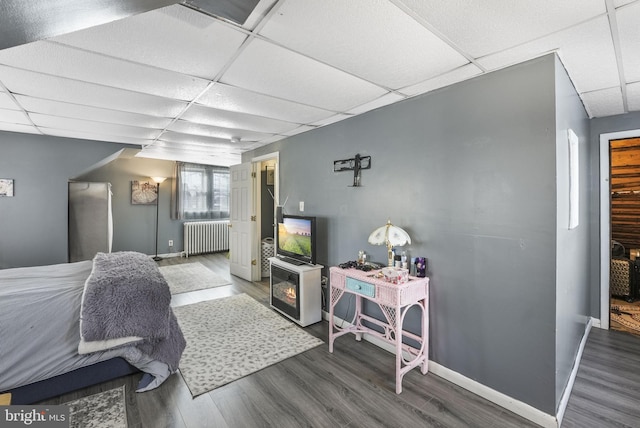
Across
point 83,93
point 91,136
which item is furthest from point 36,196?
point 83,93

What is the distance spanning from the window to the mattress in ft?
16.4

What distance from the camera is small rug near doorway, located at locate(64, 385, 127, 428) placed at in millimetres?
1801

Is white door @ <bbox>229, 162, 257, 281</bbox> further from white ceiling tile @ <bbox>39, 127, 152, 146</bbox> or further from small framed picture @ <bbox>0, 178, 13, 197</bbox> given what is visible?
small framed picture @ <bbox>0, 178, 13, 197</bbox>

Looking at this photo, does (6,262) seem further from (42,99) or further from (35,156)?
(42,99)

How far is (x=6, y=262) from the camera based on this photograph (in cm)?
A: 392

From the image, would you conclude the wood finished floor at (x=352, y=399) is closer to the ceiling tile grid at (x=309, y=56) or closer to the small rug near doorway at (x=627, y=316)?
the small rug near doorway at (x=627, y=316)

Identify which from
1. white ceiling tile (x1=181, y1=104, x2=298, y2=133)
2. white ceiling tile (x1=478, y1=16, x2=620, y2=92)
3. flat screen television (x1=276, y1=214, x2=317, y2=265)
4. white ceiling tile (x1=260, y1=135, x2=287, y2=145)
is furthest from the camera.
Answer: white ceiling tile (x1=260, y1=135, x2=287, y2=145)

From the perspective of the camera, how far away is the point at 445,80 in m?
2.14

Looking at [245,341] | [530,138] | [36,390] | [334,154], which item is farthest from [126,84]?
[530,138]

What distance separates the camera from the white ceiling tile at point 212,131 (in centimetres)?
338

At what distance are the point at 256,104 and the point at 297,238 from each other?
1664 millimetres

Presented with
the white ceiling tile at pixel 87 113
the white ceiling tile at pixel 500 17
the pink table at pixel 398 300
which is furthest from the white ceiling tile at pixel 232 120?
the white ceiling tile at pixel 500 17

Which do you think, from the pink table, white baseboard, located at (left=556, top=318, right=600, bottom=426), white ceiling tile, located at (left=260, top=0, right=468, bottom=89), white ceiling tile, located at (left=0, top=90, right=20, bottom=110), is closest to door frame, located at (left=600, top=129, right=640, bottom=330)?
white baseboard, located at (left=556, top=318, right=600, bottom=426)

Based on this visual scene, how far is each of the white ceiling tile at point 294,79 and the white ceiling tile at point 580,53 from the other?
35.7 inches
